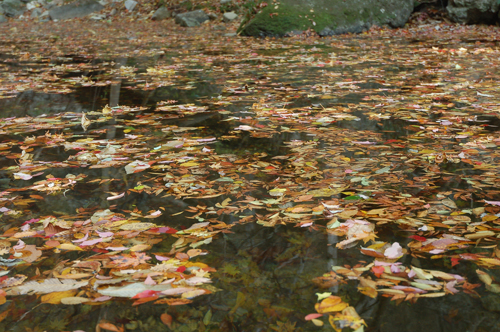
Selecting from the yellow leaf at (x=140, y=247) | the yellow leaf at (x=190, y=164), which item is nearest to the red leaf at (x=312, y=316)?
the yellow leaf at (x=140, y=247)

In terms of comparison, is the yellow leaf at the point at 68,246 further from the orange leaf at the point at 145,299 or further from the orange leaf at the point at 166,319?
the orange leaf at the point at 166,319

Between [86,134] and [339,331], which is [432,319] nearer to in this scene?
[339,331]

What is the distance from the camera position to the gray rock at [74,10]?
21188 millimetres

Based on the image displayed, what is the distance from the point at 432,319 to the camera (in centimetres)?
154

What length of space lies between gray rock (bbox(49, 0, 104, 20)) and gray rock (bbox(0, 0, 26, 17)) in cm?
352

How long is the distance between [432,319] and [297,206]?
1.00 meters

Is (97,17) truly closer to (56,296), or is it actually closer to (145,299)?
(56,296)

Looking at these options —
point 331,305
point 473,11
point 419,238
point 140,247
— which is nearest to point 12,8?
point 473,11

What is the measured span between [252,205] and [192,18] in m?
15.6

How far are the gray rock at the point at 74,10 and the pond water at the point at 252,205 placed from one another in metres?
18.0

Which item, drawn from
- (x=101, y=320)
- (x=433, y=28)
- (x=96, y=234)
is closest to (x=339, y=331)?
(x=101, y=320)

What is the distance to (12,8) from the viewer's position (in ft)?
77.0

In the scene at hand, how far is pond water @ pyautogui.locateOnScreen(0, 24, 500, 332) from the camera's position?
1.65 metres

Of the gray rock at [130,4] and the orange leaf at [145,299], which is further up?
the gray rock at [130,4]
